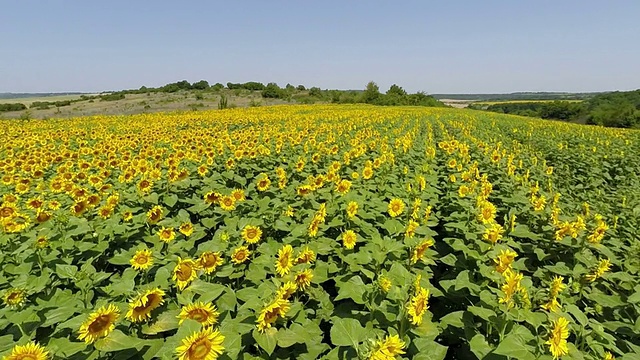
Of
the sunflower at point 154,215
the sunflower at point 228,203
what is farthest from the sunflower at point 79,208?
the sunflower at point 228,203

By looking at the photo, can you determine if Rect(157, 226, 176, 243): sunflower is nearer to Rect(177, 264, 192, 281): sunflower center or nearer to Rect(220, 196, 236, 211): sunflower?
Rect(220, 196, 236, 211): sunflower

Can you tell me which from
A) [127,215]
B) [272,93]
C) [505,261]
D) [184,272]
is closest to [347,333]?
[184,272]

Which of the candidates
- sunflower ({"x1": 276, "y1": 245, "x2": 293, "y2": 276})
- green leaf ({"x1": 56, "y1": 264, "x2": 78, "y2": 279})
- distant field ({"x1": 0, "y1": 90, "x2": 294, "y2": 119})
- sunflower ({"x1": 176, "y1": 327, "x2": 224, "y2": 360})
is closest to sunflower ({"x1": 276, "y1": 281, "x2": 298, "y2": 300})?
sunflower ({"x1": 276, "y1": 245, "x2": 293, "y2": 276})

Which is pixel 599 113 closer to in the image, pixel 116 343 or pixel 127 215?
pixel 127 215

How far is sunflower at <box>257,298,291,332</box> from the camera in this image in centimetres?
156

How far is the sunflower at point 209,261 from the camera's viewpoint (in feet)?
7.07

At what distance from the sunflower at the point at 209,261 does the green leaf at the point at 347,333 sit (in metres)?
0.94

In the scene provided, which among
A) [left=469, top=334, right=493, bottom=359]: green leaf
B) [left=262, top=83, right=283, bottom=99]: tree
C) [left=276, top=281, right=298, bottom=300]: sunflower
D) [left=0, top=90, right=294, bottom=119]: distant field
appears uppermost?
[left=262, top=83, right=283, bottom=99]: tree

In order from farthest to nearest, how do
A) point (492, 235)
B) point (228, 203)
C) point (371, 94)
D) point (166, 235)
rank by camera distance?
point (371, 94) < point (228, 203) < point (166, 235) < point (492, 235)

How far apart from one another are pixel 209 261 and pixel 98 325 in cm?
75

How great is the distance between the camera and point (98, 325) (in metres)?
1.50

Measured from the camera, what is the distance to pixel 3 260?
101 inches

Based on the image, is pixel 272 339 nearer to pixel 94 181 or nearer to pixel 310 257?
pixel 310 257

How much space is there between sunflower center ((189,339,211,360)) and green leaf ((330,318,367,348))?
0.53 metres
